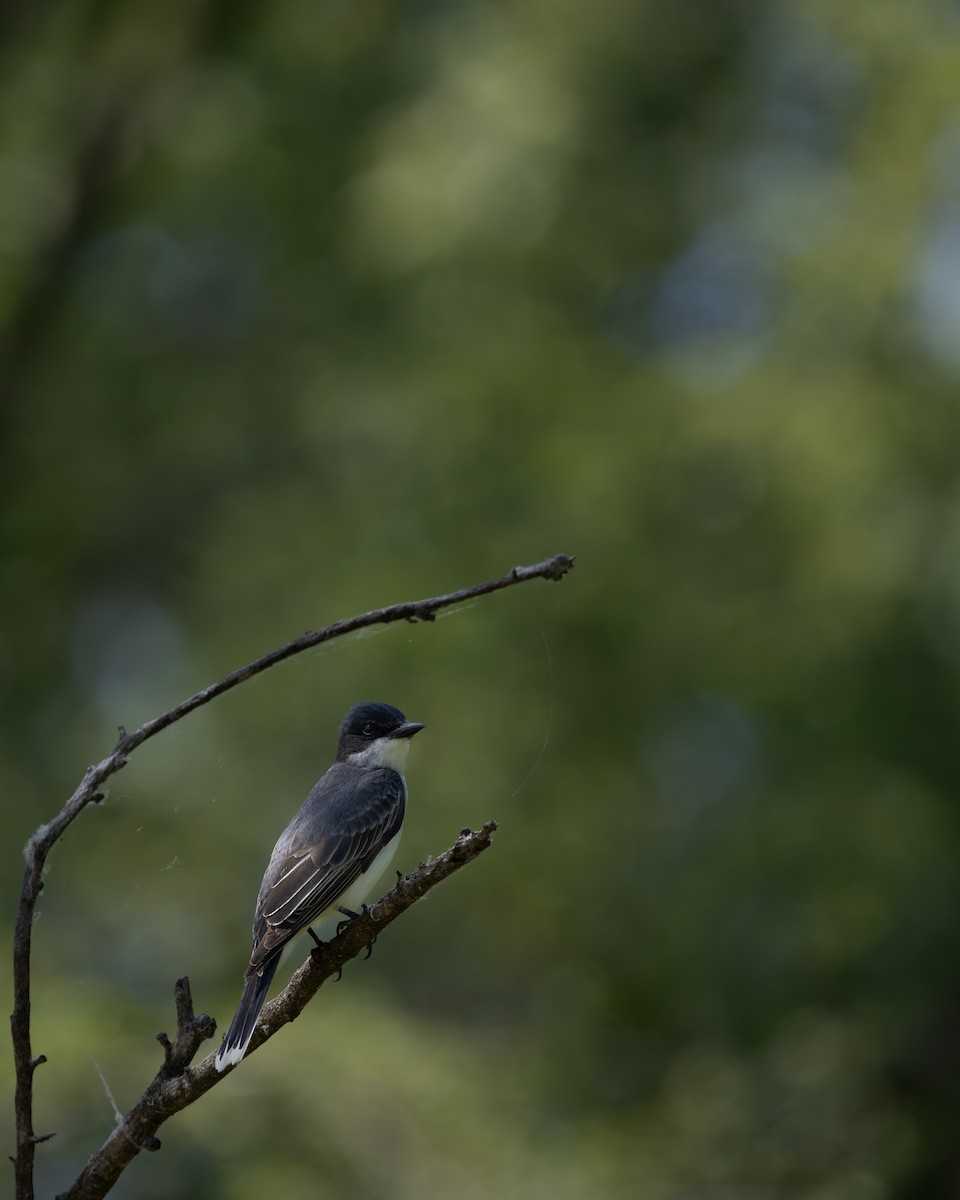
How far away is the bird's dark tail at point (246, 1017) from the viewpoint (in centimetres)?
146

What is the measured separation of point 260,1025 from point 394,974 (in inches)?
370

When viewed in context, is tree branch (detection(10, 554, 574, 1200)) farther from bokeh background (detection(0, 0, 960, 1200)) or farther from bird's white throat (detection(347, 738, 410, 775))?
bokeh background (detection(0, 0, 960, 1200))

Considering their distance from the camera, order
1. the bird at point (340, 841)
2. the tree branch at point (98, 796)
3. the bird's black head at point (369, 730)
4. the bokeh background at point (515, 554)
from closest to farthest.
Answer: the tree branch at point (98, 796) → the bird at point (340, 841) → the bird's black head at point (369, 730) → the bokeh background at point (515, 554)

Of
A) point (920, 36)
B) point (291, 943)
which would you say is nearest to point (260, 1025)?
point (291, 943)

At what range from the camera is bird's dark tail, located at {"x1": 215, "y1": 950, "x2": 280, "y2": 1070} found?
146cm

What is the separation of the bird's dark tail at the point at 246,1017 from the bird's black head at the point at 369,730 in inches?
17.4

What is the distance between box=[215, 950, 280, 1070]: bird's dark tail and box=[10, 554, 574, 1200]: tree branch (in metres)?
0.03

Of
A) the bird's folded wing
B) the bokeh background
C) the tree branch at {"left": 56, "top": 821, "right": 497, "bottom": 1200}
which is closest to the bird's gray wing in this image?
the bird's folded wing

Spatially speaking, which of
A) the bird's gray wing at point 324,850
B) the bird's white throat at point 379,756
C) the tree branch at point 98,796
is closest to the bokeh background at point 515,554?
the bird's white throat at point 379,756

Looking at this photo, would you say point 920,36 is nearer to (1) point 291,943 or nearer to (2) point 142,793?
(2) point 142,793

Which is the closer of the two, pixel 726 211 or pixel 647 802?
pixel 647 802

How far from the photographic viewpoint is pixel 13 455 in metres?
11.5

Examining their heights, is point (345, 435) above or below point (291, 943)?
above

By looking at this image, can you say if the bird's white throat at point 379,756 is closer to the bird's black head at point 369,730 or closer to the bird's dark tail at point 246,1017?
the bird's black head at point 369,730
